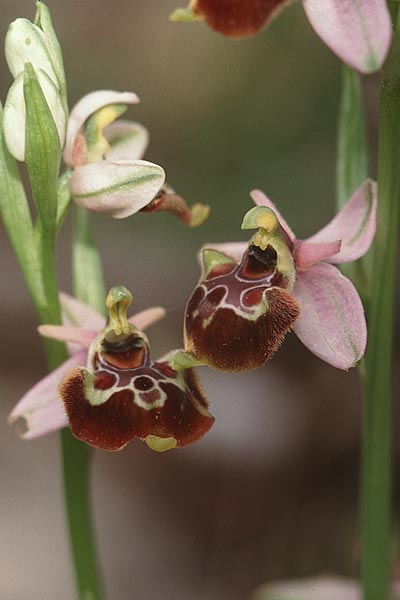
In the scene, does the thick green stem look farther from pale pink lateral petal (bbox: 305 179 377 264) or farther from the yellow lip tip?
pale pink lateral petal (bbox: 305 179 377 264)

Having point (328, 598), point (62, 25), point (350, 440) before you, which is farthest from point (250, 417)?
point (62, 25)

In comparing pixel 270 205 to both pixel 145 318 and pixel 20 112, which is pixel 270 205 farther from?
pixel 20 112

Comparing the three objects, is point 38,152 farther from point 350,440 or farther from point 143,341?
point 350,440

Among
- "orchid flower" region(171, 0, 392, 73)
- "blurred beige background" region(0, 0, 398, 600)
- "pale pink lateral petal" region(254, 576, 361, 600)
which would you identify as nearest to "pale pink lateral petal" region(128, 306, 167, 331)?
"orchid flower" region(171, 0, 392, 73)

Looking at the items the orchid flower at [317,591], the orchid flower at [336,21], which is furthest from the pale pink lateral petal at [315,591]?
the orchid flower at [336,21]

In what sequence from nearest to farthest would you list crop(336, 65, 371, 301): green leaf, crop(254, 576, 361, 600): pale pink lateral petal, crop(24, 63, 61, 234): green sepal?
crop(24, 63, 61, 234): green sepal
crop(336, 65, 371, 301): green leaf
crop(254, 576, 361, 600): pale pink lateral petal

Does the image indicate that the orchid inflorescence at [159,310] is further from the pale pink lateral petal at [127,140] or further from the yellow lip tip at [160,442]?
the pale pink lateral petal at [127,140]
